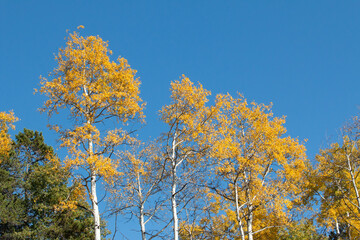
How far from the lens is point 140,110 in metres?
13.5

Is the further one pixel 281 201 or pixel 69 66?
pixel 281 201

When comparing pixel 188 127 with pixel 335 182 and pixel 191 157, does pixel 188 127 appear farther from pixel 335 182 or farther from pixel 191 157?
pixel 335 182

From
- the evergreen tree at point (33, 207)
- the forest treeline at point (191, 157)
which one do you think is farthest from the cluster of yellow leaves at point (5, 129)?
the forest treeline at point (191, 157)

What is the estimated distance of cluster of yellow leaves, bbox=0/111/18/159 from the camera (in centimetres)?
2645

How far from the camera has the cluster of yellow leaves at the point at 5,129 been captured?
26455mm

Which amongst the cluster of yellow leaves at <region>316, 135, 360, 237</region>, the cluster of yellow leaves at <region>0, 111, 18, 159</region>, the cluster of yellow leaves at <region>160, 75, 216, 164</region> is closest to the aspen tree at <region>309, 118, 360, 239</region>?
the cluster of yellow leaves at <region>316, 135, 360, 237</region>

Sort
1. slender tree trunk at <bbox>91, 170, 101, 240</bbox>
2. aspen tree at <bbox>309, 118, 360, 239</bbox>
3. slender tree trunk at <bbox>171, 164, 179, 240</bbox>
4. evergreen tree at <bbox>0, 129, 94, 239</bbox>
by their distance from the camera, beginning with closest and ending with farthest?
slender tree trunk at <bbox>91, 170, 101, 240</bbox> → slender tree trunk at <bbox>171, 164, 179, 240</bbox> → aspen tree at <bbox>309, 118, 360, 239</bbox> → evergreen tree at <bbox>0, 129, 94, 239</bbox>

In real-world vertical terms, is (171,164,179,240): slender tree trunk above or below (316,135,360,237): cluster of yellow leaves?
below

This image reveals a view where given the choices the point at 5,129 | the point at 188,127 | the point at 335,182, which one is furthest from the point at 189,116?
the point at 5,129

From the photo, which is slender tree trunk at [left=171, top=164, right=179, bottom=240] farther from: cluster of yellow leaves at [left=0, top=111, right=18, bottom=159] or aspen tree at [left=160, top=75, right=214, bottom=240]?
cluster of yellow leaves at [left=0, top=111, right=18, bottom=159]

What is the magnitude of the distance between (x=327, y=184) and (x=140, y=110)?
43.3 ft

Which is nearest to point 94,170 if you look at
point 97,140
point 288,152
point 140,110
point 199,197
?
point 97,140

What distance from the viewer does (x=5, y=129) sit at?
2816 cm

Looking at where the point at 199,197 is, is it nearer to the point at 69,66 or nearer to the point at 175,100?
the point at 175,100
